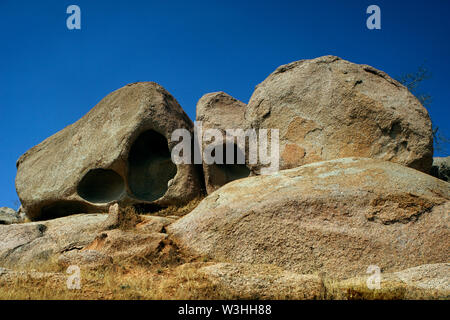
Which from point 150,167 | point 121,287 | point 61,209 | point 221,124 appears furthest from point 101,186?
point 121,287

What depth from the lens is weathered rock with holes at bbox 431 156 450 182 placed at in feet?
44.3

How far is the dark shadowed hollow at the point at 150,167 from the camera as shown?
37.6ft

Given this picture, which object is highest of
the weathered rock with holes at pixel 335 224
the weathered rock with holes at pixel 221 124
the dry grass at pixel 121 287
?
the weathered rock with holes at pixel 221 124

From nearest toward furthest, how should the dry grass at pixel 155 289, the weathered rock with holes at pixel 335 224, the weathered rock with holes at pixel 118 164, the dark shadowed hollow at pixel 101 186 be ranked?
the dry grass at pixel 155 289
the weathered rock with holes at pixel 335 224
the weathered rock with holes at pixel 118 164
the dark shadowed hollow at pixel 101 186

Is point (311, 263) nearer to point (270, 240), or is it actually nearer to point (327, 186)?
point (270, 240)

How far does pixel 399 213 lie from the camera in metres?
7.60

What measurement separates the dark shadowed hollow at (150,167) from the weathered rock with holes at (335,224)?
3052 millimetres

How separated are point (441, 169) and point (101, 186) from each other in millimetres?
9562

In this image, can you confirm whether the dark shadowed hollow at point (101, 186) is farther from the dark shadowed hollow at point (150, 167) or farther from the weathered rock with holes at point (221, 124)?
the weathered rock with holes at point (221, 124)

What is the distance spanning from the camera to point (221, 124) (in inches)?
466

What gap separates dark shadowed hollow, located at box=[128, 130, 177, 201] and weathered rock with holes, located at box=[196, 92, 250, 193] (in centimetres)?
97

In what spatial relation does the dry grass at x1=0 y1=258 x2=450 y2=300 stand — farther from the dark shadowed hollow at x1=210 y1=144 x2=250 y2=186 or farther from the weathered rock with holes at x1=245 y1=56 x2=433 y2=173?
the dark shadowed hollow at x1=210 y1=144 x2=250 y2=186

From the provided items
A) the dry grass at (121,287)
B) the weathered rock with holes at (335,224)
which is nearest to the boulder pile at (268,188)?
the weathered rock with holes at (335,224)

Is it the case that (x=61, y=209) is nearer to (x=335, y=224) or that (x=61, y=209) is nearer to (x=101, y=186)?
(x=101, y=186)
